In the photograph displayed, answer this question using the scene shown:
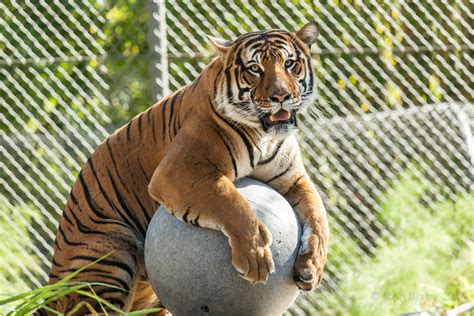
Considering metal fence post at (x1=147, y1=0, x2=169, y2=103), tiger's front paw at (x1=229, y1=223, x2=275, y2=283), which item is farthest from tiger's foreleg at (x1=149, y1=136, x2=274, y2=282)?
metal fence post at (x1=147, y1=0, x2=169, y2=103)

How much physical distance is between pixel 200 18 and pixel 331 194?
5.04 feet

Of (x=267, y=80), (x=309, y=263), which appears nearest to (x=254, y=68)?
(x=267, y=80)

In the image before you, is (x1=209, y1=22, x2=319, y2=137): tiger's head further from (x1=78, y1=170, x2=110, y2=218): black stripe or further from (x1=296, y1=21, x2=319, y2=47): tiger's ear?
(x1=78, y1=170, x2=110, y2=218): black stripe

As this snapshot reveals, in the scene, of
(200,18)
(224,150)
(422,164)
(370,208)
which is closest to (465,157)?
(422,164)

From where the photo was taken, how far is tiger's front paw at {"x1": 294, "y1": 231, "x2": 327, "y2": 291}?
4340 millimetres

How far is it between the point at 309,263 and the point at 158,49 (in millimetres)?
2595

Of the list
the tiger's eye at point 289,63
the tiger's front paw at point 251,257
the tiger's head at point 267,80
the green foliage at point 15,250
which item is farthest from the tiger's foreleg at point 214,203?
the green foliage at point 15,250

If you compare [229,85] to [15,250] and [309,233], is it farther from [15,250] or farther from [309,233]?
[15,250]

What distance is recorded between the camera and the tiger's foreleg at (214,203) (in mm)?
4152

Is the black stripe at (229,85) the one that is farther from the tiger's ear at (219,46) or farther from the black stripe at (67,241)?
the black stripe at (67,241)

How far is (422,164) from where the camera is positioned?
7.19 meters

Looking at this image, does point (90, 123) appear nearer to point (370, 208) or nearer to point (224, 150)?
point (370, 208)

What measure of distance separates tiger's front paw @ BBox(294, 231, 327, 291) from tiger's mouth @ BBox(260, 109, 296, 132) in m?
0.52

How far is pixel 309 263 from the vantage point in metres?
4.34
